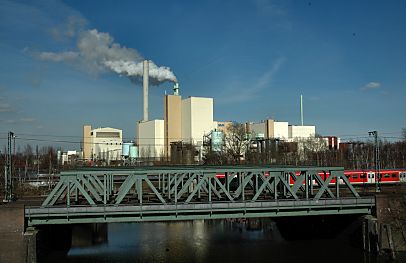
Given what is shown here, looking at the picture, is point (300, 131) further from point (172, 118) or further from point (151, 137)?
point (151, 137)

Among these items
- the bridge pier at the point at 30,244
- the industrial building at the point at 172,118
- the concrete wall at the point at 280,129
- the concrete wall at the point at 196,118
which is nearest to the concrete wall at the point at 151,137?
the industrial building at the point at 172,118

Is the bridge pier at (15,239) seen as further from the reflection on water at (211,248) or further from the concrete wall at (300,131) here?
the concrete wall at (300,131)

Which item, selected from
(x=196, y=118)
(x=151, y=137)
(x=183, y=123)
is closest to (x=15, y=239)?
(x=196, y=118)

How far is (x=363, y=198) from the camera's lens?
32125 mm

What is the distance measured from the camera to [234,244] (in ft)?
120

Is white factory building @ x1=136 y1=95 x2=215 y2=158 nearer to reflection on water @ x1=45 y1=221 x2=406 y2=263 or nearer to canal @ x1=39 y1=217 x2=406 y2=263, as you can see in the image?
canal @ x1=39 y1=217 x2=406 y2=263

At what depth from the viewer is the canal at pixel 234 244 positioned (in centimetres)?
3209

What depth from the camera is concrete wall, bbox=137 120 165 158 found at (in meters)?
121

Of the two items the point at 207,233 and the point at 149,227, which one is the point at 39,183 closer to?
the point at 149,227

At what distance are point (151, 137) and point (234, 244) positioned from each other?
89.4 meters

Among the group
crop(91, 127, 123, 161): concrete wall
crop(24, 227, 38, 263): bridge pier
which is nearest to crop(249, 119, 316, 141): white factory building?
crop(91, 127, 123, 161): concrete wall

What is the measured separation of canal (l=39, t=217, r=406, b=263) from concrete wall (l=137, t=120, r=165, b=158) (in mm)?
76191

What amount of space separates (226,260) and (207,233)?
34.7 feet

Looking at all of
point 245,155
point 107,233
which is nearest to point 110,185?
point 107,233
